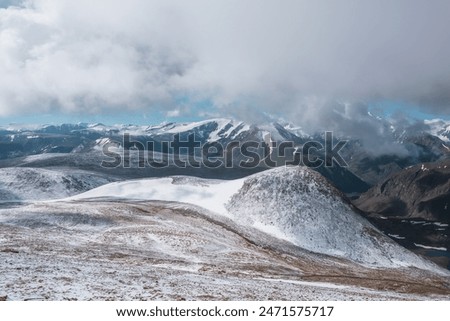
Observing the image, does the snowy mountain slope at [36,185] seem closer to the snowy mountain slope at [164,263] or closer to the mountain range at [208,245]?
the mountain range at [208,245]

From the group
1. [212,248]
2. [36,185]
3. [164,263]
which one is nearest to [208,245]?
[212,248]

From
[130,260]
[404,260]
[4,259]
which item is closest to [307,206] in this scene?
[404,260]

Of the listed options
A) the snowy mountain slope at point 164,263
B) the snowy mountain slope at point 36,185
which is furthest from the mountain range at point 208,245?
the snowy mountain slope at point 36,185

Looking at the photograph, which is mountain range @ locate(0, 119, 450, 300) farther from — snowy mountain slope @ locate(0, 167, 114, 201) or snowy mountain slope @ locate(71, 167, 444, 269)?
snowy mountain slope @ locate(0, 167, 114, 201)

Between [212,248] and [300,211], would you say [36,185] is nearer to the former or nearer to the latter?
[300,211]
